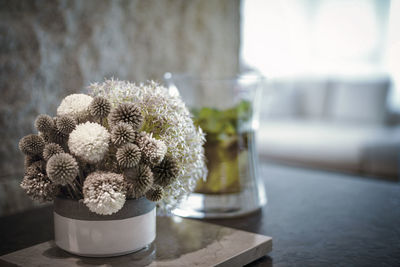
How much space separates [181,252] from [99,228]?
5.6 inches

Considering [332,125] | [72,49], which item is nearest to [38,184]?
[72,49]

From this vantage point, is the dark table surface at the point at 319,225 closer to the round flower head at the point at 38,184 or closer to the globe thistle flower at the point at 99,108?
the round flower head at the point at 38,184

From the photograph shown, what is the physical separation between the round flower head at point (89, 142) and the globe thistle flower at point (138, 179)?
4 cm

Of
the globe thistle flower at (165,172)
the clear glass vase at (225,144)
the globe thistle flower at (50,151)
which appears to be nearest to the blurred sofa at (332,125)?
the clear glass vase at (225,144)

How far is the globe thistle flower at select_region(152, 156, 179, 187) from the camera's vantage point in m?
0.55

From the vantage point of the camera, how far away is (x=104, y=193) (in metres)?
0.49

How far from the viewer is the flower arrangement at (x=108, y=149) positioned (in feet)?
1.64

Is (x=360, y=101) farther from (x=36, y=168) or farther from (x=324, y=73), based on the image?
(x=36, y=168)

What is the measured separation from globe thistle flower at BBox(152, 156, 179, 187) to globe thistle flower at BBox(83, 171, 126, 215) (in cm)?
6

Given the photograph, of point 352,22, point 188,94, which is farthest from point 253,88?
point 352,22

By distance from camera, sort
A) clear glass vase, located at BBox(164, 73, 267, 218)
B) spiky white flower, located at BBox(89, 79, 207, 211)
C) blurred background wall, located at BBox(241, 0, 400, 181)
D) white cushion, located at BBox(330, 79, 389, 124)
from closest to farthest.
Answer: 1. spiky white flower, located at BBox(89, 79, 207, 211)
2. clear glass vase, located at BBox(164, 73, 267, 218)
3. blurred background wall, located at BBox(241, 0, 400, 181)
4. white cushion, located at BBox(330, 79, 389, 124)

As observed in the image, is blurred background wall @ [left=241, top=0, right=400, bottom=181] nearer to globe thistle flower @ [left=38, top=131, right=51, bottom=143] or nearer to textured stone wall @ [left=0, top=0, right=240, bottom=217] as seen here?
textured stone wall @ [left=0, top=0, right=240, bottom=217]

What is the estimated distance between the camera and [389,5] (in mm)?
4137

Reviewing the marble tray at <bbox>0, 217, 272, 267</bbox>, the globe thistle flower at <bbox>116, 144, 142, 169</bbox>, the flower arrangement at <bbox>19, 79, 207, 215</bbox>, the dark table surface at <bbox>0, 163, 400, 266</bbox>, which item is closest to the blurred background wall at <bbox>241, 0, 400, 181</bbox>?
the dark table surface at <bbox>0, 163, 400, 266</bbox>
